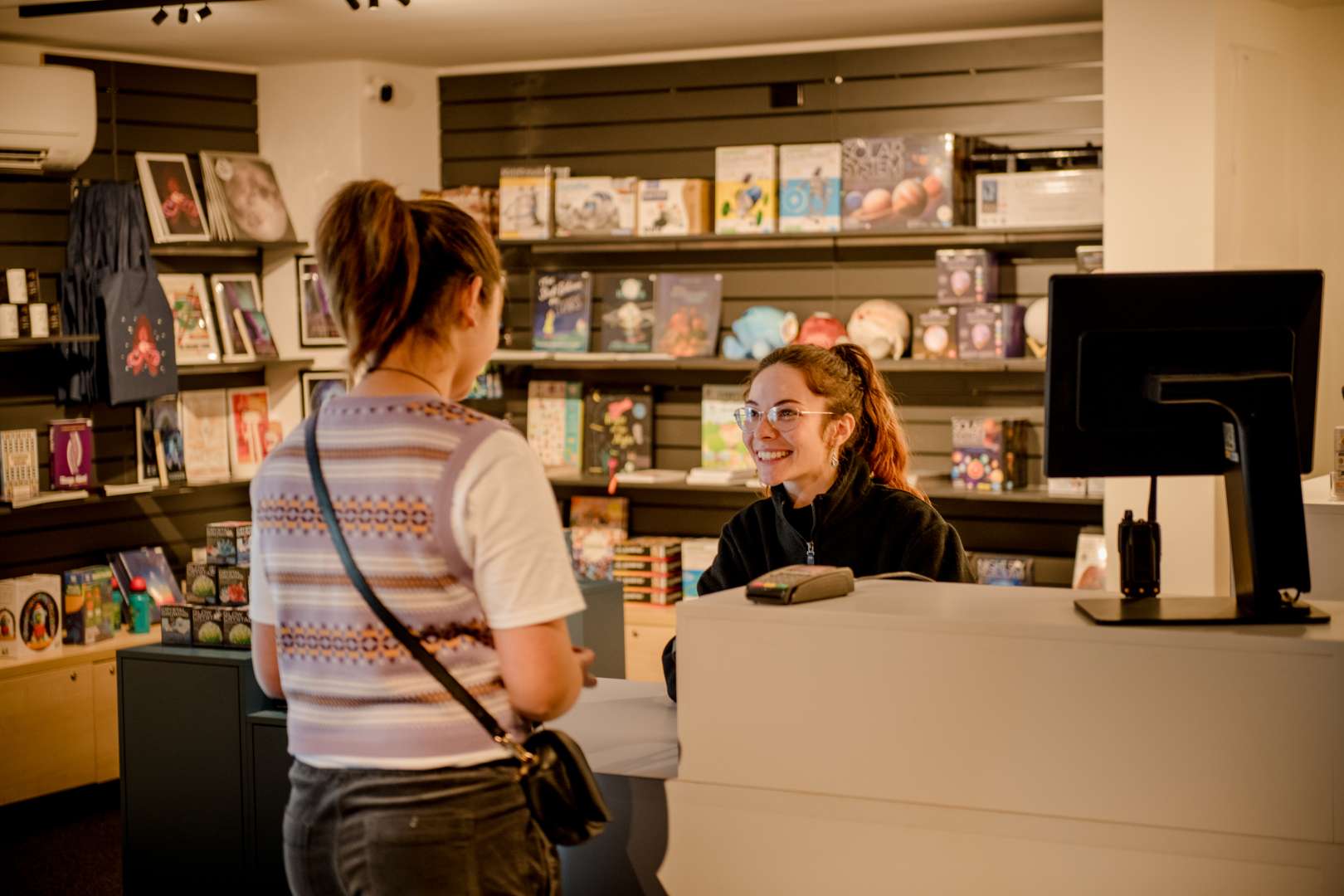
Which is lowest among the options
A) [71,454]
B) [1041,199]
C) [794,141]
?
[71,454]

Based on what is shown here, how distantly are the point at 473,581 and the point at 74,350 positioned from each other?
4346 millimetres

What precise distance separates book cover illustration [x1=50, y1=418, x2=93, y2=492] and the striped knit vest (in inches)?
161

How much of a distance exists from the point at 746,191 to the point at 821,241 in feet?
1.14

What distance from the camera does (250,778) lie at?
3447mm

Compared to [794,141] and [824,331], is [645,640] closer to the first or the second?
[824,331]

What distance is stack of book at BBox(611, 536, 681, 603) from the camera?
19.4 feet

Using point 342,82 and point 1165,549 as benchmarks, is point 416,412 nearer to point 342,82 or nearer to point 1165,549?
point 1165,549

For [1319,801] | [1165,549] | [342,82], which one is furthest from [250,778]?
[342,82]

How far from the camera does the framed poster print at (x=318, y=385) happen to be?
6207mm

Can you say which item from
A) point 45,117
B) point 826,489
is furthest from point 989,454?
point 45,117

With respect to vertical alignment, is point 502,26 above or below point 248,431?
above

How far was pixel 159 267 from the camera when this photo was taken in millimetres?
6000

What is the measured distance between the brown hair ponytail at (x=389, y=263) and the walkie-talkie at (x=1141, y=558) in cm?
93

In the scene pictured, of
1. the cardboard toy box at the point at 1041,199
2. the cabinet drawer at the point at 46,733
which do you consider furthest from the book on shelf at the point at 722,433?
the cabinet drawer at the point at 46,733
